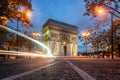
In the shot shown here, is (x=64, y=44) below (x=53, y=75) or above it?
above

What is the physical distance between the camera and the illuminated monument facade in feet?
280

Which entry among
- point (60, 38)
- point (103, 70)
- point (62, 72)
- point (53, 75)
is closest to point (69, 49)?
point (60, 38)

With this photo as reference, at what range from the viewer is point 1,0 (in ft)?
63.4

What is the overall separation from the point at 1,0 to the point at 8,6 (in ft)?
5.85

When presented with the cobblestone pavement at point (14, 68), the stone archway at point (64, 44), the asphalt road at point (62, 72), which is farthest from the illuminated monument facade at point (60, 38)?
the asphalt road at point (62, 72)

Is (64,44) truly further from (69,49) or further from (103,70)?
(103,70)

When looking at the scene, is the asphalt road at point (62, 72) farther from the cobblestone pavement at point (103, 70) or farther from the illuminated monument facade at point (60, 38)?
the illuminated monument facade at point (60, 38)

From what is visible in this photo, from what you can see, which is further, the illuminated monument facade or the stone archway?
the stone archway

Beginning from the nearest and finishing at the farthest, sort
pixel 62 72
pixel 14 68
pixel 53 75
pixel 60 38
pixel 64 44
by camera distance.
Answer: pixel 53 75 → pixel 62 72 → pixel 14 68 → pixel 60 38 → pixel 64 44

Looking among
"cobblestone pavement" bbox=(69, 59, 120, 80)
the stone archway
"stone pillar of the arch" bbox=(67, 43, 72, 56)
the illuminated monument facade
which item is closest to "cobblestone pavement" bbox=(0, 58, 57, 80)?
"cobblestone pavement" bbox=(69, 59, 120, 80)

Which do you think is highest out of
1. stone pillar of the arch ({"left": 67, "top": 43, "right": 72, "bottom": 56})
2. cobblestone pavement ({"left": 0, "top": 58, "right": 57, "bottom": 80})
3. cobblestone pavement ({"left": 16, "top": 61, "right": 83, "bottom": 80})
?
stone pillar of the arch ({"left": 67, "top": 43, "right": 72, "bottom": 56})

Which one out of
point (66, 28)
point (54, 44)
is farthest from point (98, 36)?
point (66, 28)

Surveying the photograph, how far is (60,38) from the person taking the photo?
91000mm

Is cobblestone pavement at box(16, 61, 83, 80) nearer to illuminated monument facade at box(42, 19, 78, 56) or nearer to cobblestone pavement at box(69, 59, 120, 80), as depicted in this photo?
cobblestone pavement at box(69, 59, 120, 80)
